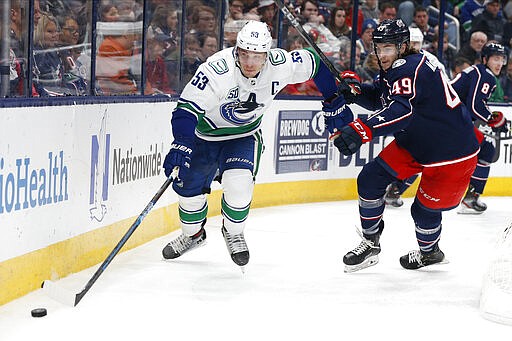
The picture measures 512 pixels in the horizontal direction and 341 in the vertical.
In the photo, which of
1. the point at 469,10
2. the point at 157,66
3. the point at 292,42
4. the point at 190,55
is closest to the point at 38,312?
the point at 157,66

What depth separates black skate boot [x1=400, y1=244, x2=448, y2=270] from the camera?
5.39 m

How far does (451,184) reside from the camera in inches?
200

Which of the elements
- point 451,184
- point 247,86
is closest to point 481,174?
point 451,184

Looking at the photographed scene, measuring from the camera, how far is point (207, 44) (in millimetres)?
7387

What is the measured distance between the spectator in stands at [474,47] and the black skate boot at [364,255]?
15.4 ft

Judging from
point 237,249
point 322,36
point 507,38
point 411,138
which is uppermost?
point 507,38

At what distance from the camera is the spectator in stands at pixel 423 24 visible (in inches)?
373

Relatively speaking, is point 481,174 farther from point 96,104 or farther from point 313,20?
point 96,104

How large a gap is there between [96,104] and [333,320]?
1776 mm

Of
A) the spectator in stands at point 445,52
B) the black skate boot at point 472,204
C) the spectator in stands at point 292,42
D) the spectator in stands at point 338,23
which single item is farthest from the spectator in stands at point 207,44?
the spectator in stands at point 445,52

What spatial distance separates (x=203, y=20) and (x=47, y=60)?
2479mm

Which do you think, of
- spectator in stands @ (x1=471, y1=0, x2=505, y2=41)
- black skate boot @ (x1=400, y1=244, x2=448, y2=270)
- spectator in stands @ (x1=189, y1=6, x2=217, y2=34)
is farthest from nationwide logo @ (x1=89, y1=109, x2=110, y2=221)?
spectator in stands @ (x1=471, y1=0, x2=505, y2=41)

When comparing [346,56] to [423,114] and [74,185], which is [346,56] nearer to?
[423,114]

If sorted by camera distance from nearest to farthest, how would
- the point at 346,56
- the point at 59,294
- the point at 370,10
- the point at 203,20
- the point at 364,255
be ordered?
1. the point at 59,294
2. the point at 364,255
3. the point at 203,20
4. the point at 346,56
5. the point at 370,10
